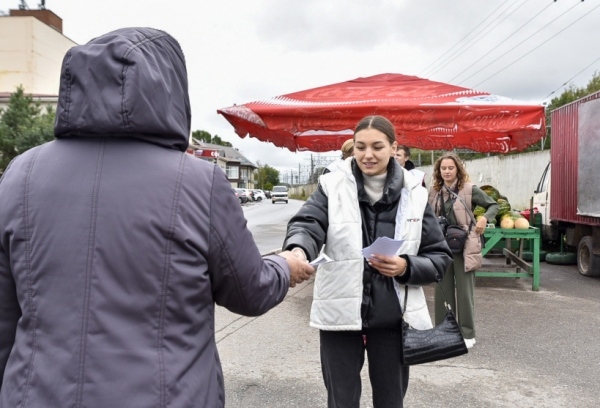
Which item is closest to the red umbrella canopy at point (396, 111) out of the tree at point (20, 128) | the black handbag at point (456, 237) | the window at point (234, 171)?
the black handbag at point (456, 237)

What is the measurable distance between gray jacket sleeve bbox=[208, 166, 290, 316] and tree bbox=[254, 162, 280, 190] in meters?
111

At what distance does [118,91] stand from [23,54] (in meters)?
39.1

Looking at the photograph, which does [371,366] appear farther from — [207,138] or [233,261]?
[207,138]

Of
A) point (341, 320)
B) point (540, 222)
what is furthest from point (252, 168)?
point (341, 320)

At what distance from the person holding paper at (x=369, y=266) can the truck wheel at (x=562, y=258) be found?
9.15m

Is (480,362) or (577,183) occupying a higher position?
(577,183)

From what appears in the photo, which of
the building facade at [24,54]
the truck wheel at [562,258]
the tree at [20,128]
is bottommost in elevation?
the truck wheel at [562,258]

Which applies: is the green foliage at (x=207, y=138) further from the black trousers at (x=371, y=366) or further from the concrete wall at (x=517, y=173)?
the black trousers at (x=371, y=366)

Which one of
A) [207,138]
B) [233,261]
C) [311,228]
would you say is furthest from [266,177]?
[233,261]

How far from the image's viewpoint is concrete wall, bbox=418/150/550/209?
19.0 m

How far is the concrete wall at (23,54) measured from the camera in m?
34.3

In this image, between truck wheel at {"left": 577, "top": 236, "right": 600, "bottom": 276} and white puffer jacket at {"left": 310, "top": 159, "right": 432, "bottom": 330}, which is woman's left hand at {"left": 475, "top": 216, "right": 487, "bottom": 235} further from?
truck wheel at {"left": 577, "top": 236, "right": 600, "bottom": 276}

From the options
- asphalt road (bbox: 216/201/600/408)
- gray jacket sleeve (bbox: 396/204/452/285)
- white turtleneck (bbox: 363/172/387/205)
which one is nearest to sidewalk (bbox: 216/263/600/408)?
asphalt road (bbox: 216/201/600/408)

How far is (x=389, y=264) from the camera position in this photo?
7.89ft
